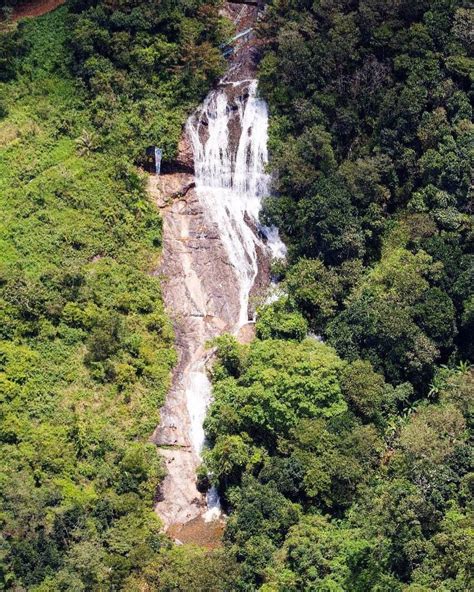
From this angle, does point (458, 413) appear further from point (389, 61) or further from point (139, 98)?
point (139, 98)

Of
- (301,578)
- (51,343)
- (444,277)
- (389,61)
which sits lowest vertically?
(301,578)

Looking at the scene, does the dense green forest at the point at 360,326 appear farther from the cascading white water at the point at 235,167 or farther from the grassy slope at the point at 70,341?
the grassy slope at the point at 70,341

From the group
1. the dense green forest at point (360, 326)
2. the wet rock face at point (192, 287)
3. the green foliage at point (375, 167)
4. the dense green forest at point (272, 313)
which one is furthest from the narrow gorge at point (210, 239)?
the green foliage at point (375, 167)

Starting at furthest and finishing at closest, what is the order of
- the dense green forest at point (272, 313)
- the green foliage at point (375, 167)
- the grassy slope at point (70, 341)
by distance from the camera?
the green foliage at point (375, 167) → the grassy slope at point (70, 341) → the dense green forest at point (272, 313)

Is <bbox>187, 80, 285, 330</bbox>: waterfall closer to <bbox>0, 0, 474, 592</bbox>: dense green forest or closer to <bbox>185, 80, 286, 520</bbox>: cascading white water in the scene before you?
<bbox>185, 80, 286, 520</bbox>: cascading white water

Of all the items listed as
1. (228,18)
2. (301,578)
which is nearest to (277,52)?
(228,18)

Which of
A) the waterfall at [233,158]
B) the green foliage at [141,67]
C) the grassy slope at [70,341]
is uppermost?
the green foliage at [141,67]
